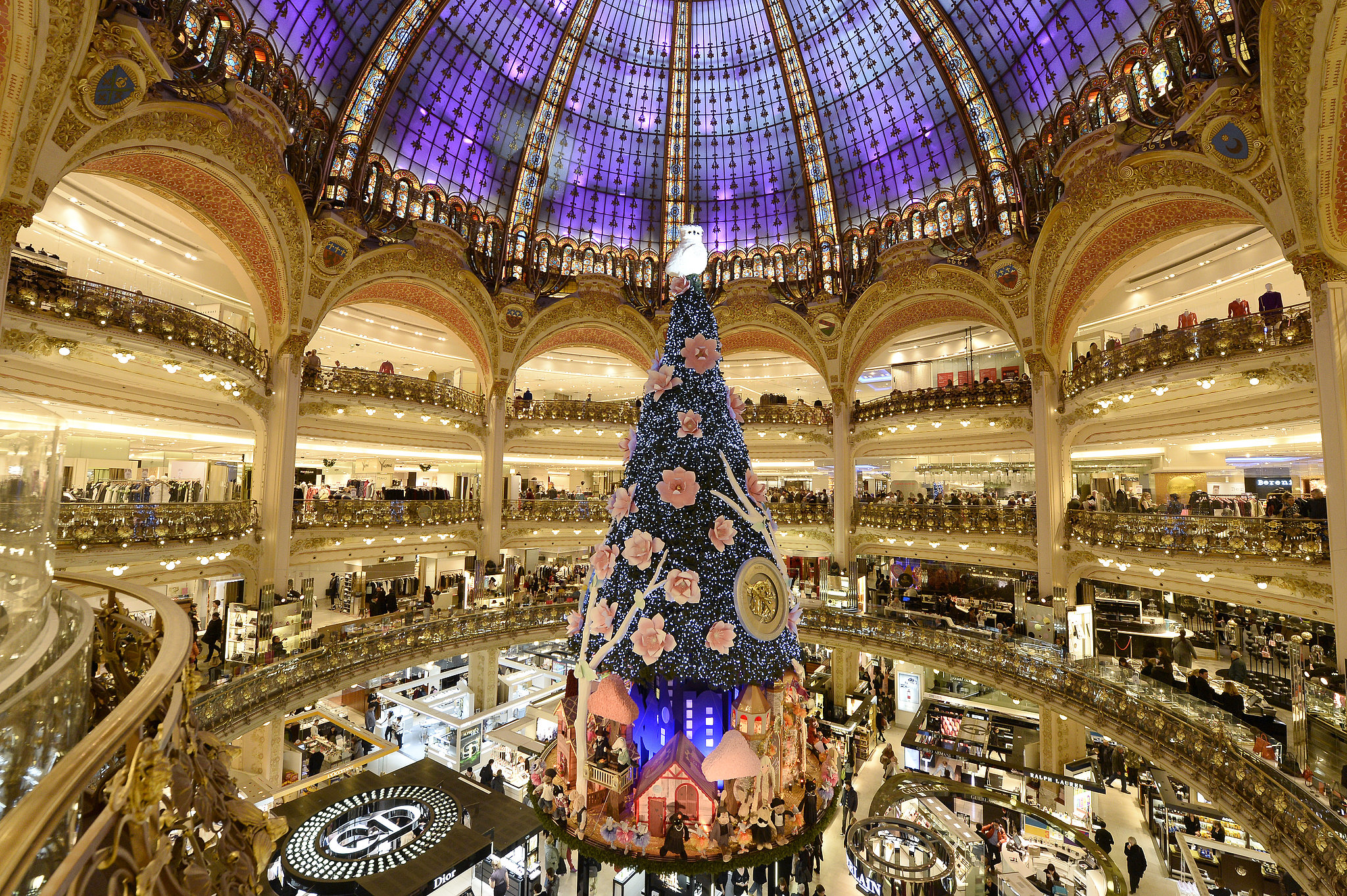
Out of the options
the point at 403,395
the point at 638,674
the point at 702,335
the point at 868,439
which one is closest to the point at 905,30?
the point at 868,439

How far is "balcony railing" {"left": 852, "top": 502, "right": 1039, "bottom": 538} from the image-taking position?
20094 mm

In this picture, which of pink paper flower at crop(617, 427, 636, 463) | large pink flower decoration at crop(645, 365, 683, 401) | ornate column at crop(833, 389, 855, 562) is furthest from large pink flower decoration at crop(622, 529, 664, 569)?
ornate column at crop(833, 389, 855, 562)

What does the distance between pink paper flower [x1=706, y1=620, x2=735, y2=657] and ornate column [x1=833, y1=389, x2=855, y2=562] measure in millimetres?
17078

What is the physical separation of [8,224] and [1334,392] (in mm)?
24788

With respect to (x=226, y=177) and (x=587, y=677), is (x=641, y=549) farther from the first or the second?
(x=226, y=177)

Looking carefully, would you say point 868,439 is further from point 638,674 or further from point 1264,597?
point 638,674

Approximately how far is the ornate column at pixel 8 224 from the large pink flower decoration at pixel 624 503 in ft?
38.8

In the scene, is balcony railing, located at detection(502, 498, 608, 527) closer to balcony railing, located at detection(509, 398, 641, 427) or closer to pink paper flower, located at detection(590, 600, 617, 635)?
balcony railing, located at detection(509, 398, 641, 427)

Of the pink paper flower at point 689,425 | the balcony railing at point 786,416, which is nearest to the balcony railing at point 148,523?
the pink paper flower at point 689,425

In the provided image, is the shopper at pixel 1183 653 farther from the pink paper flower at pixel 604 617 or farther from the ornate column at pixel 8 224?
the ornate column at pixel 8 224

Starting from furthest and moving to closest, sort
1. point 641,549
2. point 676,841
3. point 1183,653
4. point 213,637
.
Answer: point 1183,653
point 213,637
point 641,549
point 676,841

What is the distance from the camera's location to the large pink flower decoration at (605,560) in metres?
10.2

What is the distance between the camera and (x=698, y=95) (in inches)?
994

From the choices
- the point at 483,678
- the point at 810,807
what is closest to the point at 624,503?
the point at 810,807
